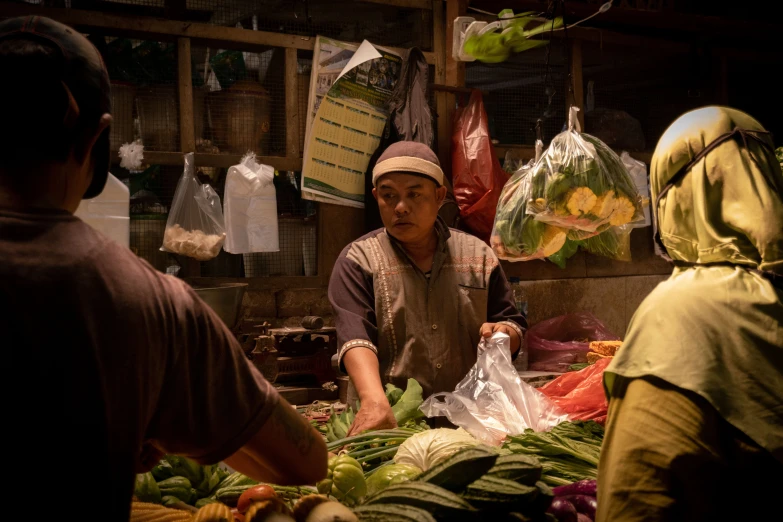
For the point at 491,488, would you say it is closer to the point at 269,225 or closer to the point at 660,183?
the point at 660,183

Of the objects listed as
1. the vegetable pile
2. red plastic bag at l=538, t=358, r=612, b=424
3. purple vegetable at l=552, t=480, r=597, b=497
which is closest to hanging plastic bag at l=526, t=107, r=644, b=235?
the vegetable pile

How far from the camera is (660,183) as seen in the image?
1.86 meters

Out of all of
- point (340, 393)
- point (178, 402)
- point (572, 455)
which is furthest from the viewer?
point (340, 393)

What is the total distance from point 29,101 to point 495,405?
2252 millimetres

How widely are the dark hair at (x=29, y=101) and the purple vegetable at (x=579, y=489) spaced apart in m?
1.76

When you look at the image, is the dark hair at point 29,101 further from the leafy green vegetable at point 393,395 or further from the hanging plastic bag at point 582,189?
the hanging plastic bag at point 582,189

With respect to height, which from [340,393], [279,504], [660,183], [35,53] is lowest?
[340,393]

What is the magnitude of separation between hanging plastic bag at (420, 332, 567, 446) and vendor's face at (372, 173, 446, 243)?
72 cm

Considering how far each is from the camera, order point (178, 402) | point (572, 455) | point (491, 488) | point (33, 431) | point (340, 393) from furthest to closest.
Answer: point (340, 393) < point (572, 455) < point (491, 488) < point (178, 402) < point (33, 431)

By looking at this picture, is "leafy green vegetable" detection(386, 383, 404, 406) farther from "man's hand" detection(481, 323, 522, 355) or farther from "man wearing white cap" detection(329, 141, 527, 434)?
"man's hand" detection(481, 323, 522, 355)

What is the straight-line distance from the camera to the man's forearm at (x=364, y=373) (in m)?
3.03

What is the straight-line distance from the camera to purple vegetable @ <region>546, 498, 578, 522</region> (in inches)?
79.4

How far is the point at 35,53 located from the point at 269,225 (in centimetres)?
358

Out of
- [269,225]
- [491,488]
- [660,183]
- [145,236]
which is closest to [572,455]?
[491,488]
